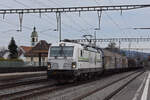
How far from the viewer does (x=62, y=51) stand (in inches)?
921

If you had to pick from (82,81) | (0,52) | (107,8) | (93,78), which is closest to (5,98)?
(82,81)

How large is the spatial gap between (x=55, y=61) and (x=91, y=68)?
6.02 m

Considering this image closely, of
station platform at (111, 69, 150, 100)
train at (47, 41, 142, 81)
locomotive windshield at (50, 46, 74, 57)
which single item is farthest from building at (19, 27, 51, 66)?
station platform at (111, 69, 150, 100)

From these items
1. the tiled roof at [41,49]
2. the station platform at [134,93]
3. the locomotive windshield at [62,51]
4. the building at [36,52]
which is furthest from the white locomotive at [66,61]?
the tiled roof at [41,49]

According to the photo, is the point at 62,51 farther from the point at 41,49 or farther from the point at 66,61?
the point at 41,49

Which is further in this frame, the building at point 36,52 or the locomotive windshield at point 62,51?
the building at point 36,52

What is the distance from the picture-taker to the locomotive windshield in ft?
76.1

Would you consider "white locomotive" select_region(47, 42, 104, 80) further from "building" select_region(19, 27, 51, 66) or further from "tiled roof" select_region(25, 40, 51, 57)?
"tiled roof" select_region(25, 40, 51, 57)

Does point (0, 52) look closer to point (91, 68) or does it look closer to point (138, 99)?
point (91, 68)

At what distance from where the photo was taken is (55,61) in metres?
23.0

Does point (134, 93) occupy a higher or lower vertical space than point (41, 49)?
lower

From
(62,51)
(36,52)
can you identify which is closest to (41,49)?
(36,52)

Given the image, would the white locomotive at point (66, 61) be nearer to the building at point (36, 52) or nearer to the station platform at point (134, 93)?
the station platform at point (134, 93)

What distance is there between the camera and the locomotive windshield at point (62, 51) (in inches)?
913
